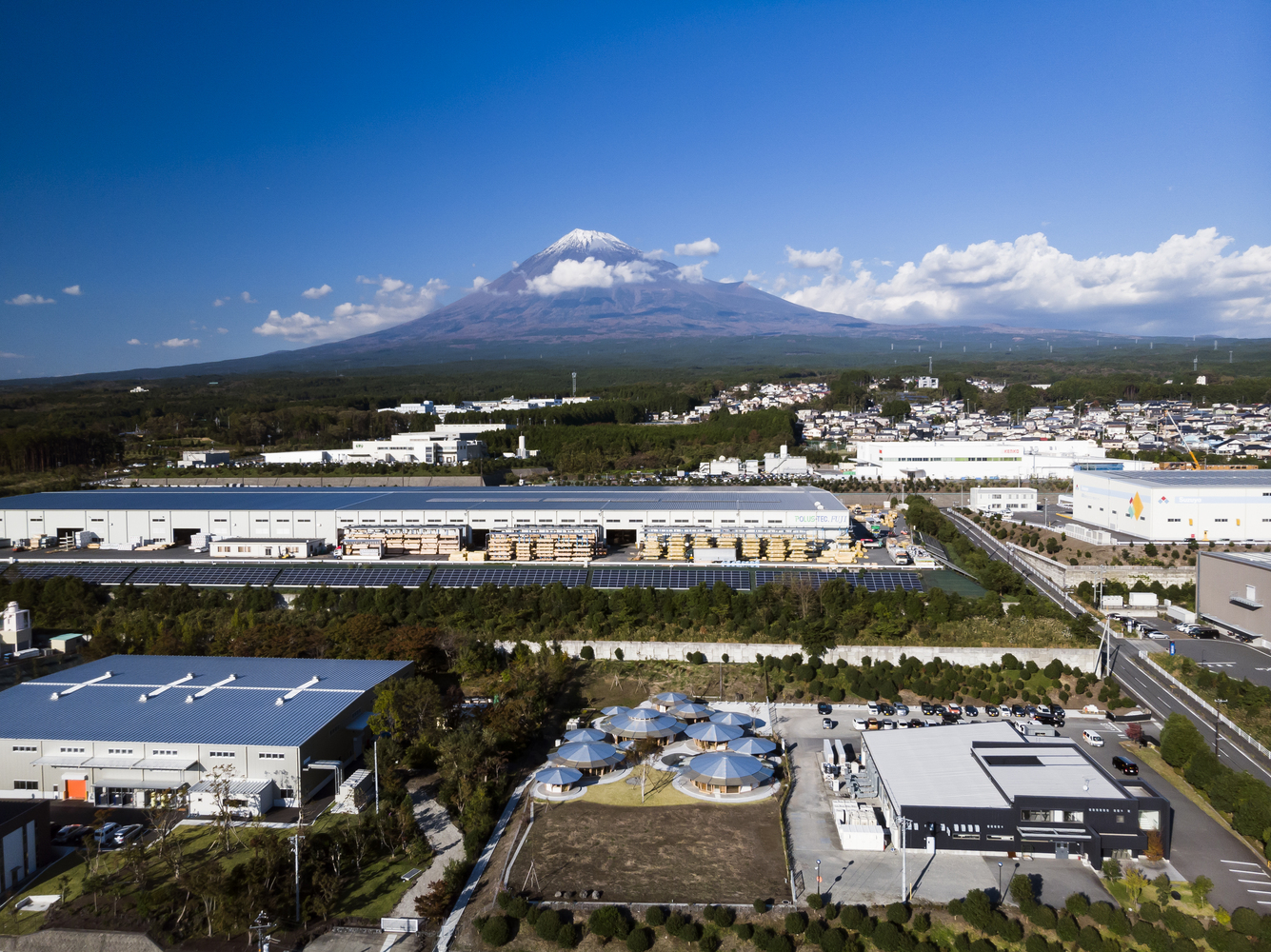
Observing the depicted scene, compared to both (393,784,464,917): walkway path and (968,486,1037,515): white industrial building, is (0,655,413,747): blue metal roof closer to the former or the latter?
(393,784,464,917): walkway path

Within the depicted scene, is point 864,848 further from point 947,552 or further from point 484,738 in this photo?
point 947,552

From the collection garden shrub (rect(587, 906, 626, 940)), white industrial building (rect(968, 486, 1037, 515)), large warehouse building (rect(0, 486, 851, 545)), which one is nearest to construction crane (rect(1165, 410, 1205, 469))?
white industrial building (rect(968, 486, 1037, 515))

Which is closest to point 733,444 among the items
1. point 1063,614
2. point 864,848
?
point 1063,614

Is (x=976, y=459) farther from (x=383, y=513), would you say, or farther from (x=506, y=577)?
(x=383, y=513)

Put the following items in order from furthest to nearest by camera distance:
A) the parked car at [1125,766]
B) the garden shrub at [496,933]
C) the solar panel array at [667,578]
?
the solar panel array at [667,578]
the parked car at [1125,766]
the garden shrub at [496,933]

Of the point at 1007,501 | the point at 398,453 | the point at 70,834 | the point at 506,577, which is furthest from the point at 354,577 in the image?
the point at 1007,501

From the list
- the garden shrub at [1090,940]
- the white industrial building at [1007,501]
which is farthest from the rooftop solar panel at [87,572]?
the white industrial building at [1007,501]

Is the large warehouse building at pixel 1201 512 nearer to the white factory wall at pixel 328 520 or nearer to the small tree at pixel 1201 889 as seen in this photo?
the white factory wall at pixel 328 520
